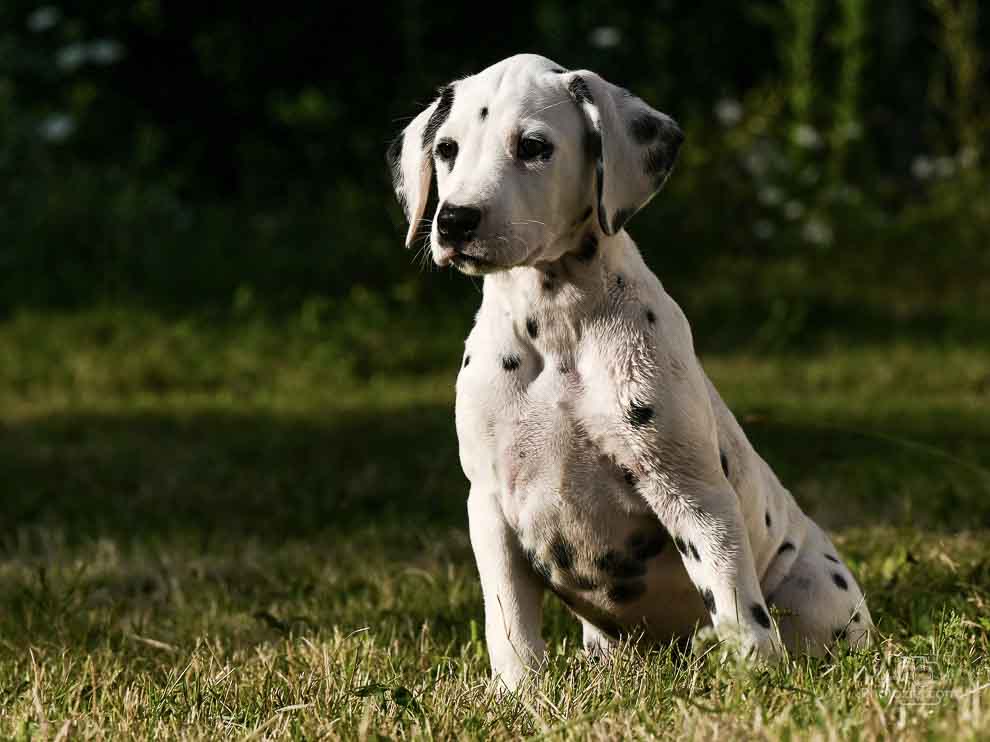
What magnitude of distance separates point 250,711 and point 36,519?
3.38m

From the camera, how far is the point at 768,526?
3.48 meters

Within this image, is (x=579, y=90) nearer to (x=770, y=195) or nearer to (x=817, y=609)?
(x=817, y=609)

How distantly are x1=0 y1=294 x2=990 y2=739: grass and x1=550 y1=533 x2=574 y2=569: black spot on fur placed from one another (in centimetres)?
26

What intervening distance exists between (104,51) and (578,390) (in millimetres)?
9607

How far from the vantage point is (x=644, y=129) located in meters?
3.22

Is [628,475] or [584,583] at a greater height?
[628,475]

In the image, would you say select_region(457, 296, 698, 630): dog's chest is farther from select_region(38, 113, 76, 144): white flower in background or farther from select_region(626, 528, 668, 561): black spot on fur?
select_region(38, 113, 76, 144): white flower in background

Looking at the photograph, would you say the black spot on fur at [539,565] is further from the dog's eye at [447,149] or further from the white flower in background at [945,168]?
the white flower in background at [945,168]

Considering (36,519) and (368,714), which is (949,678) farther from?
(36,519)

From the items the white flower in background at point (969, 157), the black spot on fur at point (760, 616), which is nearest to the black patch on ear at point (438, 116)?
the black spot on fur at point (760, 616)

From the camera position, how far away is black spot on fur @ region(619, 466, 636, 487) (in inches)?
124

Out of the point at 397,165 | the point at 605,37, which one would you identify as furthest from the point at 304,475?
the point at 605,37

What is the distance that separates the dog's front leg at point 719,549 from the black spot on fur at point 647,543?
101 mm

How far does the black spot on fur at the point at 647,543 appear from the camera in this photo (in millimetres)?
3236
